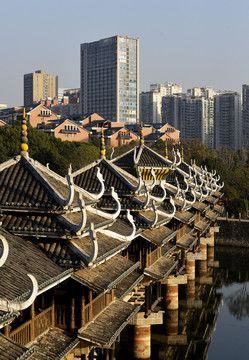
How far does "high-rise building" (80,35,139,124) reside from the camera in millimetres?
126500

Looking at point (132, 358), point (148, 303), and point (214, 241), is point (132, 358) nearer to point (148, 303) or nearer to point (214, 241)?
point (148, 303)

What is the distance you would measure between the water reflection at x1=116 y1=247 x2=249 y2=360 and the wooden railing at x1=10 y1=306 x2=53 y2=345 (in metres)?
10.1

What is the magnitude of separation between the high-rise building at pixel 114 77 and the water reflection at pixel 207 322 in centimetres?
8987

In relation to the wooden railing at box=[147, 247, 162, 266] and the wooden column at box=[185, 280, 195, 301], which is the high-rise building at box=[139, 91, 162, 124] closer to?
the wooden column at box=[185, 280, 195, 301]

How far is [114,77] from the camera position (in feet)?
417

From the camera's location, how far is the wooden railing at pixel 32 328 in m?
9.34

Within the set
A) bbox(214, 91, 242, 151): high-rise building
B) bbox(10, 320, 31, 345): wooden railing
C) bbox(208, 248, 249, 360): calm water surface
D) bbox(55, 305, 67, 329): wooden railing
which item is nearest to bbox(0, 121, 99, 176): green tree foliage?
bbox(208, 248, 249, 360): calm water surface

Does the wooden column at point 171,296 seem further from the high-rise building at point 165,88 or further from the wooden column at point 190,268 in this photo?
the high-rise building at point 165,88

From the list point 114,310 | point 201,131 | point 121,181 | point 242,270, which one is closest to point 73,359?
point 114,310

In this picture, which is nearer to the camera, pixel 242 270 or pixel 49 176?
pixel 49 176

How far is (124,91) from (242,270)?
91.6 metres

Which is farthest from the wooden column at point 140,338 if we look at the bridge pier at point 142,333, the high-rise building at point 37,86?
the high-rise building at point 37,86

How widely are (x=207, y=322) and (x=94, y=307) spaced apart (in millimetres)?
17662

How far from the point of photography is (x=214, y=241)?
5047 centimetres
